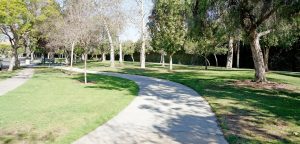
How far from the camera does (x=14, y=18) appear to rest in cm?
3359

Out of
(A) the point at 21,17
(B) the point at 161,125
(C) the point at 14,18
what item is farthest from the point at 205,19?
(A) the point at 21,17

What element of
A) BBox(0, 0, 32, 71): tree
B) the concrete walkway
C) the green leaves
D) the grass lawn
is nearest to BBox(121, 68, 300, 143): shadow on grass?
the grass lawn

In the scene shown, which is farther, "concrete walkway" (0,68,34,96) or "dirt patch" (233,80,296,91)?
"dirt patch" (233,80,296,91)

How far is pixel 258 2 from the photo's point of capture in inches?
634

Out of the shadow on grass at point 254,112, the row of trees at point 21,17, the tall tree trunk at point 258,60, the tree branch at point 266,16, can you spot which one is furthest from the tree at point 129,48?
the shadow on grass at point 254,112

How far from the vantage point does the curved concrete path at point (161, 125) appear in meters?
7.24

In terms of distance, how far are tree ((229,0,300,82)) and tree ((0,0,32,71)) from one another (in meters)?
23.6

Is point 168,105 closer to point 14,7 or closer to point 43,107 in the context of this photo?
point 43,107

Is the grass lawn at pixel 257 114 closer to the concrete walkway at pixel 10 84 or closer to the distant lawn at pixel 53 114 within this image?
the distant lawn at pixel 53 114

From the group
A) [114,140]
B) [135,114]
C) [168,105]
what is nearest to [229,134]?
[114,140]

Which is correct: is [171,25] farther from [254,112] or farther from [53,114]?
[53,114]

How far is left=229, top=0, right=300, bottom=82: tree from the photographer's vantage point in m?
14.1

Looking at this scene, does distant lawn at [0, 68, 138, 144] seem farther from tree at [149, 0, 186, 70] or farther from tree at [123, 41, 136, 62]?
tree at [123, 41, 136, 62]

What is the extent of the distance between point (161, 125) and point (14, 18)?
2914 centimetres
